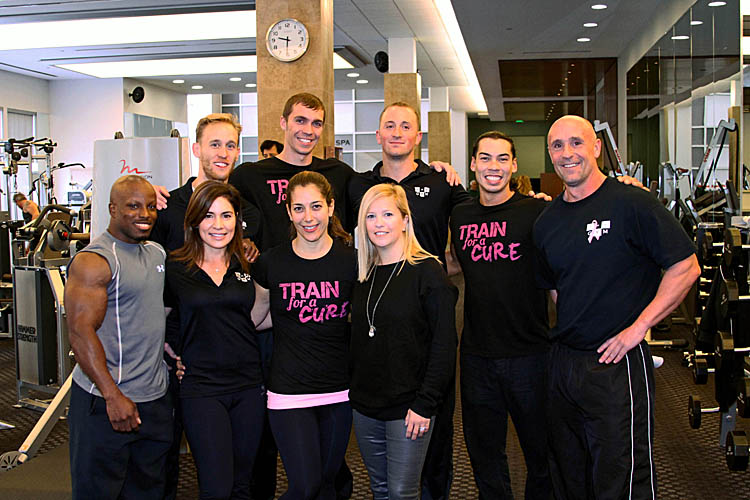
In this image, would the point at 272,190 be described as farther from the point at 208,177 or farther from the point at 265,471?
the point at 265,471

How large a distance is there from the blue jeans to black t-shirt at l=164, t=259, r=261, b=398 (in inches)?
17.5

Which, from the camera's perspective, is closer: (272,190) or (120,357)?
(120,357)

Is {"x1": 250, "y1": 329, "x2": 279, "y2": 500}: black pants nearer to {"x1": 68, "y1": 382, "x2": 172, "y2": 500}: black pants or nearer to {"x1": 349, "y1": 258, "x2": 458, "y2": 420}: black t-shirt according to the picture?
{"x1": 68, "y1": 382, "x2": 172, "y2": 500}: black pants

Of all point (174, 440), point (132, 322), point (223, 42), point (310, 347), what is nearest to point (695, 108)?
point (310, 347)

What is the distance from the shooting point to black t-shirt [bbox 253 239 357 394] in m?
2.46

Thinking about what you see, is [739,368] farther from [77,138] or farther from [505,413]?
[77,138]

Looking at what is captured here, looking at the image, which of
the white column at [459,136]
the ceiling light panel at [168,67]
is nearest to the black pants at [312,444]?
the ceiling light panel at [168,67]

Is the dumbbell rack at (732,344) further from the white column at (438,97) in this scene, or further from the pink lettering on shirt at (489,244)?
the white column at (438,97)

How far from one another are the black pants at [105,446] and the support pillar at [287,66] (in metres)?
4.38

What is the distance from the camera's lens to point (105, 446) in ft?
7.68

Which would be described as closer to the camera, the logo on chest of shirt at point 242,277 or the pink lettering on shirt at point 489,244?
the logo on chest of shirt at point 242,277

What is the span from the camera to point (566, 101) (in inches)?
732

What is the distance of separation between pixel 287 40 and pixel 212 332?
474cm

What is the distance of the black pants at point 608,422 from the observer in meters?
2.32
